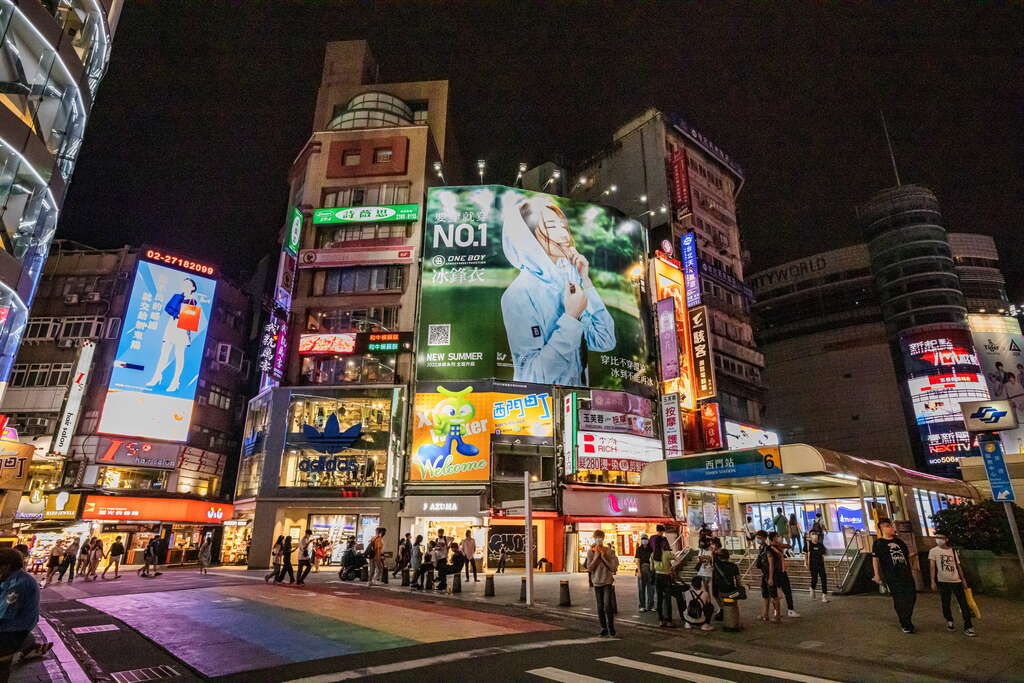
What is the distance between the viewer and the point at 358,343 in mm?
34531

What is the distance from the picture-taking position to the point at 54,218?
20.5 meters

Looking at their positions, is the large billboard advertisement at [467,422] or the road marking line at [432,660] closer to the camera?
the road marking line at [432,660]

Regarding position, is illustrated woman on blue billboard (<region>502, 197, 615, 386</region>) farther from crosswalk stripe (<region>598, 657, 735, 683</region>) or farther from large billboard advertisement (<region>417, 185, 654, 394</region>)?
crosswalk stripe (<region>598, 657, 735, 683</region>)

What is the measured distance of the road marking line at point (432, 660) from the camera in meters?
6.98

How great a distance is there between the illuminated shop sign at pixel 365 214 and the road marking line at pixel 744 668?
32965mm

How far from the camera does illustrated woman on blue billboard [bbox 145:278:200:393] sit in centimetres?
4038

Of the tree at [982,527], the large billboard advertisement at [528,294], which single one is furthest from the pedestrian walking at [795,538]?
the large billboard advertisement at [528,294]

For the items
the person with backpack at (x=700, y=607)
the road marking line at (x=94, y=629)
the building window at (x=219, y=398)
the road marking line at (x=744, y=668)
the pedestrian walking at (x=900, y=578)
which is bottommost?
the road marking line at (x=94, y=629)

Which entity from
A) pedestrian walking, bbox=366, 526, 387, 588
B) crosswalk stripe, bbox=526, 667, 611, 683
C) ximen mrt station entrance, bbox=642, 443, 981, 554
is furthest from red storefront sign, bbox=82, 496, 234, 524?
crosswalk stripe, bbox=526, 667, 611, 683

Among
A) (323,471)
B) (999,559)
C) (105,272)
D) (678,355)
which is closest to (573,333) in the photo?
(678,355)

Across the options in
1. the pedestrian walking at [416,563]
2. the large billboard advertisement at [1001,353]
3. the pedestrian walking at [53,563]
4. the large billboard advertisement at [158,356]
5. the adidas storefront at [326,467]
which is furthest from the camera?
the large billboard advertisement at [1001,353]

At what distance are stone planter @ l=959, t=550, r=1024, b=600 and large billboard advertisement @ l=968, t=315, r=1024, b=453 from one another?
5722 centimetres

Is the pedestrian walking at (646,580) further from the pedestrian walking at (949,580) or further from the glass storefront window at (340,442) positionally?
the glass storefront window at (340,442)

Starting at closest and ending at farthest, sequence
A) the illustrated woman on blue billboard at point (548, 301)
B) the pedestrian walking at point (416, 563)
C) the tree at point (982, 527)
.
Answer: the tree at point (982, 527)
the pedestrian walking at point (416, 563)
the illustrated woman on blue billboard at point (548, 301)
